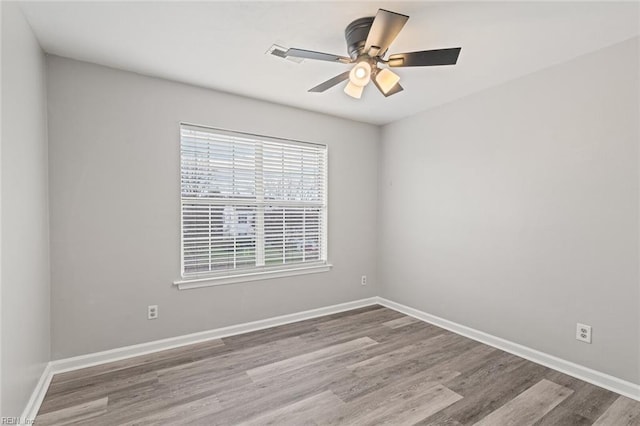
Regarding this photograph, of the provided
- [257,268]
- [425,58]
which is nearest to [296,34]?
[425,58]

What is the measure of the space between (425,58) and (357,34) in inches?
18.3

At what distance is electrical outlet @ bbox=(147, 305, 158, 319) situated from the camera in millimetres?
2884

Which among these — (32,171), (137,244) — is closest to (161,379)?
(137,244)

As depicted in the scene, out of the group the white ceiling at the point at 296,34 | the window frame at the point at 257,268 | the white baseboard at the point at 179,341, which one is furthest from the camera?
the window frame at the point at 257,268

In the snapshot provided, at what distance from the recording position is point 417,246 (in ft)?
12.9

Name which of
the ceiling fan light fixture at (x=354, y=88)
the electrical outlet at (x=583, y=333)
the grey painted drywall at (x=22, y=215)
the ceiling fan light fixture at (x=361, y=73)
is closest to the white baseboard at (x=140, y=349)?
the grey painted drywall at (x=22, y=215)

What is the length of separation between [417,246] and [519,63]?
216 centimetres

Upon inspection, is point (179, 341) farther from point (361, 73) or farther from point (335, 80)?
point (361, 73)

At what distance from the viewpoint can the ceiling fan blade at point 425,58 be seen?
74.5 inches

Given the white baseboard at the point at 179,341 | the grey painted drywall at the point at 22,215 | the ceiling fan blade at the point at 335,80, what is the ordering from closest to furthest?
the grey painted drywall at the point at 22,215
the ceiling fan blade at the point at 335,80
the white baseboard at the point at 179,341

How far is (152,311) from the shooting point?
2.90 meters

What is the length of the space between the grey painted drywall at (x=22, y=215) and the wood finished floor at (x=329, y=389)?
0.42 m

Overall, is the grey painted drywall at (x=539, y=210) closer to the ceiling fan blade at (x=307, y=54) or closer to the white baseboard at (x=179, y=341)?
the white baseboard at (x=179, y=341)

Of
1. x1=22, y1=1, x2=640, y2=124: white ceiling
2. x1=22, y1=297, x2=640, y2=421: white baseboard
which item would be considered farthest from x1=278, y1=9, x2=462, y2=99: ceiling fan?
x1=22, y1=297, x2=640, y2=421: white baseboard
